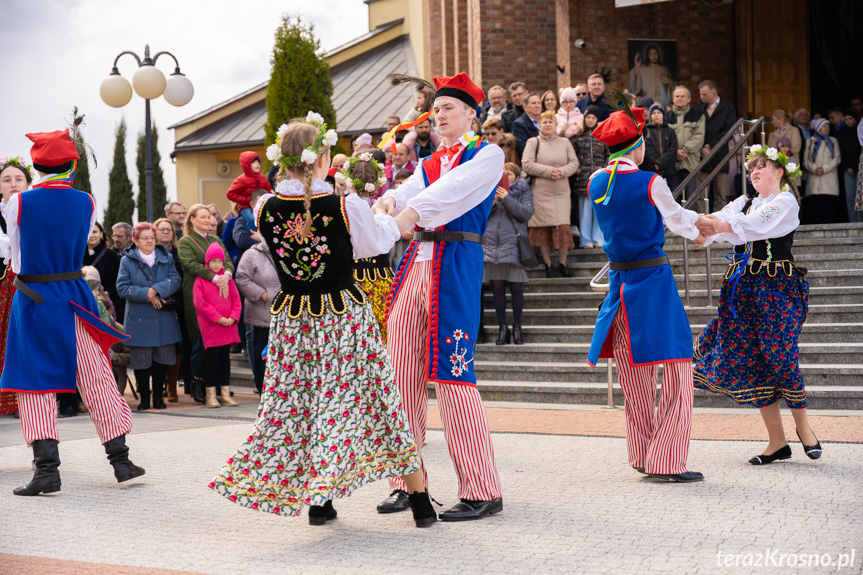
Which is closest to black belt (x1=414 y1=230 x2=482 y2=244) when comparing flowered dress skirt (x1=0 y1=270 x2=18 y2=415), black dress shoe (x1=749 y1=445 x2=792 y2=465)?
black dress shoe (x1=749 y1=445 x2=792 y2=465)

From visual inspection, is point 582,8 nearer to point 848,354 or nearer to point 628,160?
point 848,354

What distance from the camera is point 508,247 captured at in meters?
10.6

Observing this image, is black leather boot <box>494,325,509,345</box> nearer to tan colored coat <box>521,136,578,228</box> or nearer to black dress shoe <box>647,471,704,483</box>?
tan colored coat <box>521,136,578,228</box>

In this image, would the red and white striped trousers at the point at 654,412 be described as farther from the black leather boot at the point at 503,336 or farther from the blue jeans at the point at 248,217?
the blue jeans at the point at 248,217

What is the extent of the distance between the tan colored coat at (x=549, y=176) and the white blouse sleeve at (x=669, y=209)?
567 centimetres

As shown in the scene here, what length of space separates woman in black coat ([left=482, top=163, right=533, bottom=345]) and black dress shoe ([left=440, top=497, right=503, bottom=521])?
221 inches

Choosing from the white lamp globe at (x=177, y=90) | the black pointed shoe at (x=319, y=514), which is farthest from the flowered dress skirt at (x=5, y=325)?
the white lamp globe at (x=177, y=90)

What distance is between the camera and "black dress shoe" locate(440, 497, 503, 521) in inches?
189

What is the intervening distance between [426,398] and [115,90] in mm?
10855

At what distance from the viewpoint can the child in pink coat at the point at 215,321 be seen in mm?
9766

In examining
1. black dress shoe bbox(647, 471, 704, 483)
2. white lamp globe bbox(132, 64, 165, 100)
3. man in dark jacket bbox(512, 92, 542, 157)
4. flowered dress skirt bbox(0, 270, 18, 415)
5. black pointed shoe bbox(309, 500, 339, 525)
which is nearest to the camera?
black pointed shoe bbox(309, 500, 339, 525)

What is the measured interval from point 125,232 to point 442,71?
11.5m

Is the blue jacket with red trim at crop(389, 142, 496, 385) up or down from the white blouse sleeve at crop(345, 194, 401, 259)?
down

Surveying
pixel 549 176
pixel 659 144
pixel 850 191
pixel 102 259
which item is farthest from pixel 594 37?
pixel 102 259
